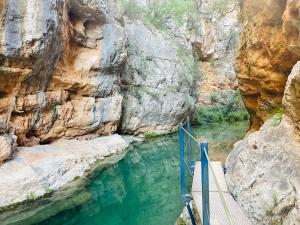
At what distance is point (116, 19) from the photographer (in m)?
21.2

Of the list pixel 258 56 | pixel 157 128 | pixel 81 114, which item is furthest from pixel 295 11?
pixel 157 128

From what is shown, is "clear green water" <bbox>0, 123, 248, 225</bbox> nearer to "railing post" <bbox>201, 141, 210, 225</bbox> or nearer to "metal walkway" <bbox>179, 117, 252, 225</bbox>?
"metal walkway" <bbox>179, 117, 252, 225</bbox>

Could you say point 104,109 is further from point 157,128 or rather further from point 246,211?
point 246,211

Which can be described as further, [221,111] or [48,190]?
[221,111]

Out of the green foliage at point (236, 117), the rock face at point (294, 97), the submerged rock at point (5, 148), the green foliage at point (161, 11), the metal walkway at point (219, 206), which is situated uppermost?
the green foliage at point (161, 11)

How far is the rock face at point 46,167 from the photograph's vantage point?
1007 centimetres

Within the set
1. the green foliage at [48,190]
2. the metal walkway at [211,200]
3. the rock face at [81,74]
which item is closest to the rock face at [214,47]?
the rock face at [81,74]

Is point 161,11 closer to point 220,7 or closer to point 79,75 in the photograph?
point 220,7

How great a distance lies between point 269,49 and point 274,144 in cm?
422

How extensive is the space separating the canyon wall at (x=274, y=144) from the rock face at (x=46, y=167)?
23.7 feet

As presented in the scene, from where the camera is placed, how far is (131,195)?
1100 cm

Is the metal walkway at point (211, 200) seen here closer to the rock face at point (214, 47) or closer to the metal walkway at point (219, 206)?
the metal walkway at point (219, 206)

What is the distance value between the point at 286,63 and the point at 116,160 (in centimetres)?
1040

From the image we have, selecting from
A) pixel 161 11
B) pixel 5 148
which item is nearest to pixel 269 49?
pixel 5 148
